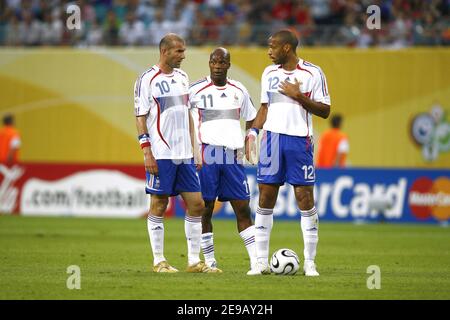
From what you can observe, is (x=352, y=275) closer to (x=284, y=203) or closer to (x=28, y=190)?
(x=284, y=203)

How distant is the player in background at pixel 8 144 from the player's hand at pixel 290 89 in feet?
49.5

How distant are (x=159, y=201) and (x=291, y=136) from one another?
1.83 m

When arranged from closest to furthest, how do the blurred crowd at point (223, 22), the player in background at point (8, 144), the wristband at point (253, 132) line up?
1. the wristband at point (253, 132)
2. the player in background at point (8, 144)
3. the blurred crowd at point (223, 22)

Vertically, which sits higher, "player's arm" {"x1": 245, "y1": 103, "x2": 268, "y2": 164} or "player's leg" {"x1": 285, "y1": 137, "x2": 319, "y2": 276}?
"player's arm" {"x1": 245, "y1": 103, "x2": 268, "y2": 164}

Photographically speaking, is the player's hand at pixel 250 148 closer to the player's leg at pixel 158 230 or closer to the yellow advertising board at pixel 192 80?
the player's leg at pixel 158 230

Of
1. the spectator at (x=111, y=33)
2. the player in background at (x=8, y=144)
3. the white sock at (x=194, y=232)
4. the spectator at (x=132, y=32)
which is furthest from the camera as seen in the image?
the spectator at (x=111, y=33)

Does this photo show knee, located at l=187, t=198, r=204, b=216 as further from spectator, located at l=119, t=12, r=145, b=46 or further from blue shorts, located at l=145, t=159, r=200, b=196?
spectator, located at l=119, t=12, r=145, b=46

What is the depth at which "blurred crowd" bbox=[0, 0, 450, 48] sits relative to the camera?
92.4 feet

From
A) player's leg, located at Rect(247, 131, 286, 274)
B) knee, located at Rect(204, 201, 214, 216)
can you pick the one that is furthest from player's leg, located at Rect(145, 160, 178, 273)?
player's leg, located at Rect(247, 131, 286, 274)

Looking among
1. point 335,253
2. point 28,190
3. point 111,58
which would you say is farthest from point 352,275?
point 111,58

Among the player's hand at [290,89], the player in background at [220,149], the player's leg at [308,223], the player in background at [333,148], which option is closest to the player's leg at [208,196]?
the player in background at [220,149]

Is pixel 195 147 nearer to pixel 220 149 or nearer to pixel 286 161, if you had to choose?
pixel 220 149

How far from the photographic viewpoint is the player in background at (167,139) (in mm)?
12219

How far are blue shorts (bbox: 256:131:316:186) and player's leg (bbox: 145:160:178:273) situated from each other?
1142 millimetres
